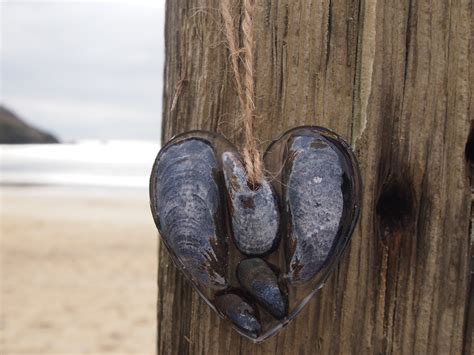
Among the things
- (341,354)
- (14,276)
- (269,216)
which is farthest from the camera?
(14,276)

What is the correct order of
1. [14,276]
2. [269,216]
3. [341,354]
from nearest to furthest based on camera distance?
[269,216], [341,354], [14,276]

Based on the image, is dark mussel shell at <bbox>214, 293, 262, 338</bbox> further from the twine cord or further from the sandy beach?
the sandy beach

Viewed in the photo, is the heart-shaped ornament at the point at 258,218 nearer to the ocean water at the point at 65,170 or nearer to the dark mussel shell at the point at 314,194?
the dark mussel shell at the point at 314,194

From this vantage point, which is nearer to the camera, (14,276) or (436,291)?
(436,291)

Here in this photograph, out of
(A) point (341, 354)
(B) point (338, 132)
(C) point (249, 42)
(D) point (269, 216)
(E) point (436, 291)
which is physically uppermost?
(C) point (249, 42)

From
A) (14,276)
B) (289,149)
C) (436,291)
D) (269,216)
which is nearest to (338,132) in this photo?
(289,149)

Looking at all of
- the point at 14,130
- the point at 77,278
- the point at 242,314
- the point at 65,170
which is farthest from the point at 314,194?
the point at 14,130

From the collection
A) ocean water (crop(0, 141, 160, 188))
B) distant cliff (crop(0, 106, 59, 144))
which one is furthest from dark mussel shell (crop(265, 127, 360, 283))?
distant cliff (crop(0, 106, 59, 144))

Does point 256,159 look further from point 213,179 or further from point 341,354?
point 341,354
